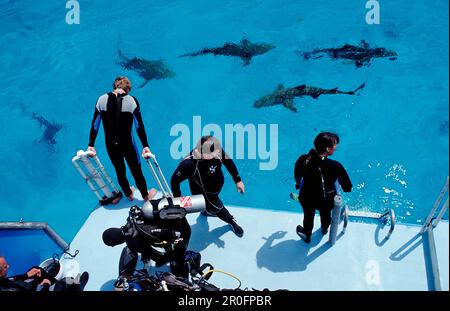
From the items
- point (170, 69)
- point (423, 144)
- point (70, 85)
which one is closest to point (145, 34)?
point (170, 69)

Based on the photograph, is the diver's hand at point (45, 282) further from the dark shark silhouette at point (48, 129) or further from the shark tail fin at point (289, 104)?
the shark tail fin at point (289, 104)

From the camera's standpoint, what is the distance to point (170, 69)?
8.16 meters

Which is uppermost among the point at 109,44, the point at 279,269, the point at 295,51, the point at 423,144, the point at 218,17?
the point at 218,17

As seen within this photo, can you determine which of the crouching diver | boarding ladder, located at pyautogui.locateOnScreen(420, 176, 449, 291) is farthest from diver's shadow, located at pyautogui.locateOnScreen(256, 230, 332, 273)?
the crouching diver

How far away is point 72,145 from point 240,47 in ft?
13.1

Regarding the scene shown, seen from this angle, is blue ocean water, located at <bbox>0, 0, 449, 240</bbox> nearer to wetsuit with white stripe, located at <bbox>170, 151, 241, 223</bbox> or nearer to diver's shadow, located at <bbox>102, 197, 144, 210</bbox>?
diver's shadow, located at <bbox>102, 197, 144, 210</bbox>

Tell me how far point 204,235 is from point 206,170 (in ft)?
3.34

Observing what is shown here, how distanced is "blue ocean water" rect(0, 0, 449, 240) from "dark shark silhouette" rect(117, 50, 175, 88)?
0.16 m

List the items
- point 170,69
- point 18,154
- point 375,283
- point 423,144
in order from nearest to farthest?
1. point 375,283
2. point 423,144
3. point 18,154
4. point 170,69

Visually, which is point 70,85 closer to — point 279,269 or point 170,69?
point 170,69

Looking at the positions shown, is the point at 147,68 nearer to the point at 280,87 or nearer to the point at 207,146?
the point at 280,87

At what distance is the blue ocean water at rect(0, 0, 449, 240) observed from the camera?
248 inches

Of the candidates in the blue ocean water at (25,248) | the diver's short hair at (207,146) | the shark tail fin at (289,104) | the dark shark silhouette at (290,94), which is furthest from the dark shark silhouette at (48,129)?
the diver's short hair at (207,146)

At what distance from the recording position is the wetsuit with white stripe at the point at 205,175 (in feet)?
13.0
